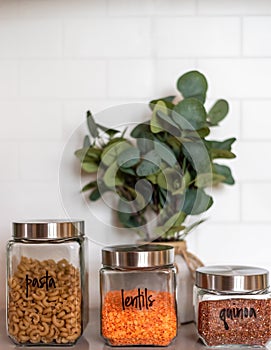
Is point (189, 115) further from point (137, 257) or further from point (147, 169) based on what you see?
point (137, 257)

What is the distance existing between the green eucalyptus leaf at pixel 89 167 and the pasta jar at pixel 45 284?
0.20 meters

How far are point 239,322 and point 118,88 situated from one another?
1.93 ft

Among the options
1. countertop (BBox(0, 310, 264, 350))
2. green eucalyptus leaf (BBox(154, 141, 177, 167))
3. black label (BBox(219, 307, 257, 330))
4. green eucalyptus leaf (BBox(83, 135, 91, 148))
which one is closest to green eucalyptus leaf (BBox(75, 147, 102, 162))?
green eucalyptus leaf (BBox(83, 135, 91, 148))

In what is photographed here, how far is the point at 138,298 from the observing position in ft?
3.51

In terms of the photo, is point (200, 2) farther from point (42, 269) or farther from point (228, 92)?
point (42, 269)

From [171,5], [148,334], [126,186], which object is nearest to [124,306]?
[148,334]

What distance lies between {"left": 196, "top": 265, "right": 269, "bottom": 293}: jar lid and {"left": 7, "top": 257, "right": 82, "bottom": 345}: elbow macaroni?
23cm

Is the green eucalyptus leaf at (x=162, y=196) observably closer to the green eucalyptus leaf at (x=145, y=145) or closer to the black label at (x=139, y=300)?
the green eucalyptus leaf at (x=145, y=145)

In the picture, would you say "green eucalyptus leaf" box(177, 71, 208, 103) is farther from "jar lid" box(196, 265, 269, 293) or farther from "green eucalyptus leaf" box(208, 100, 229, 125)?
"jar lid" box(196, 265, 269, 293)

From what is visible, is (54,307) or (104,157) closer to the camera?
(54,307)

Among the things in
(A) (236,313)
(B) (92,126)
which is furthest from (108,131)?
(A) (236,313)

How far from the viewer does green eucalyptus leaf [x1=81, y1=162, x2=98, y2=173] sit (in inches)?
52.1

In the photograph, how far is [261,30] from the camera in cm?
138

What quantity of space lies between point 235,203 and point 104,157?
0.31m
